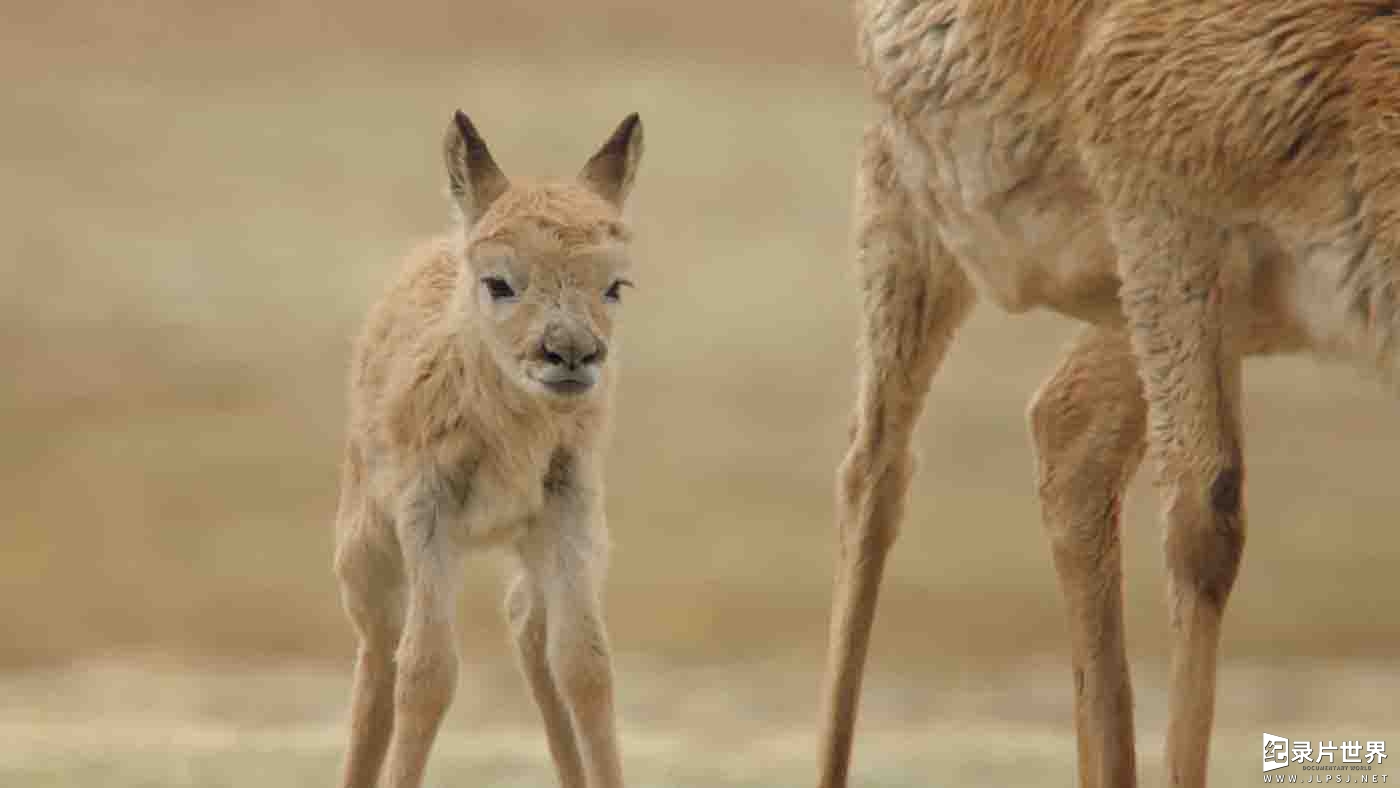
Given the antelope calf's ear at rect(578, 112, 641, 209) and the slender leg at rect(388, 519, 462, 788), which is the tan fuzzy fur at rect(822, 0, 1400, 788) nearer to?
the antelope calf's ear at rect(578, 112, 641, 209)

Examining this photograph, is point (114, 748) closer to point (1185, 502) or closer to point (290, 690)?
point (290, 690)

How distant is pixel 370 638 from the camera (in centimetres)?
1159

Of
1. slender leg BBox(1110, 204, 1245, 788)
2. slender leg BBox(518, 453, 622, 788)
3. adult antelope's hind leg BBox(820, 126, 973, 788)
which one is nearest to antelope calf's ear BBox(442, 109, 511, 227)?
slender leg BBox(518, 453, 622, 788)

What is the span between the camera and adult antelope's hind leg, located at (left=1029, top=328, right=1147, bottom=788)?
1198 cm

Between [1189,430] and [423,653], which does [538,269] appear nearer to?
→ [423,653]

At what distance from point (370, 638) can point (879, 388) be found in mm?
2039

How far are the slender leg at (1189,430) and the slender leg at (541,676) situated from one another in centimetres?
216

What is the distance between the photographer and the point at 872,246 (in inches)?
→ 481

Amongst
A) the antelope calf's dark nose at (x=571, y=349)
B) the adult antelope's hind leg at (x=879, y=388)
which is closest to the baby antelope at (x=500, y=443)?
the antelope calf's dark nose at (x=571, y=349)

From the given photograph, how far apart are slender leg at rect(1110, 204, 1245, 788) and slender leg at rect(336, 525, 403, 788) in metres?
2.61

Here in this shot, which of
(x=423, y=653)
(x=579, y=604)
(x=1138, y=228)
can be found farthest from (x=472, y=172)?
(x=1138, y=228)

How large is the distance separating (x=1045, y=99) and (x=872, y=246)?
60.0 inches

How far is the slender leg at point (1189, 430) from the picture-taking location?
1022cm

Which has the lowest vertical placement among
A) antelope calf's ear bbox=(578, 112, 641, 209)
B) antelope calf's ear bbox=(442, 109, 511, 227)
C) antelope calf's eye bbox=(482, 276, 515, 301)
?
antelope calf's eye bbox=(482, 276, 515, 301)
